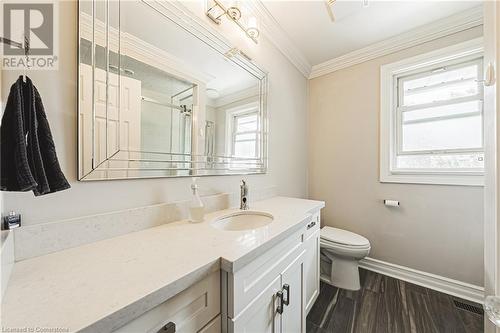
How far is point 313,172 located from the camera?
7.84 ft

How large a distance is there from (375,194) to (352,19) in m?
1.63

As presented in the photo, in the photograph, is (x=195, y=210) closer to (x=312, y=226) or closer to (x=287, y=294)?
(x=287, y=294)

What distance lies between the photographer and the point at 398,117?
6.29ft

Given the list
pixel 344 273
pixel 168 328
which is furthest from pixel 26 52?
pixel 344 273

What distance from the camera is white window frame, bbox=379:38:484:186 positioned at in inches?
61.1

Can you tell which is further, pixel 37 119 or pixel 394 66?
pixel 394 66

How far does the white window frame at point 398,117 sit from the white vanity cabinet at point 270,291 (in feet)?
4.24

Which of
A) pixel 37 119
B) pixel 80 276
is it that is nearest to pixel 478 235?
pixel 80 276

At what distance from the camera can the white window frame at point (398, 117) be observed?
5.09ft

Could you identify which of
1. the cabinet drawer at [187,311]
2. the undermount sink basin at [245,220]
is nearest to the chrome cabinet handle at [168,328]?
the cabinet drawer at [187,311]

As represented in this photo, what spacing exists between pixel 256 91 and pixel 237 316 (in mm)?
1487

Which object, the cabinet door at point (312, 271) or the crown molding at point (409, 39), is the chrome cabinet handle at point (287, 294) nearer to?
the cabinet door at point (312, 271)

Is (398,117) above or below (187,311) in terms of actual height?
above

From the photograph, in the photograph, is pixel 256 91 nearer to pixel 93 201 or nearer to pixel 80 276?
pixel 93 201
